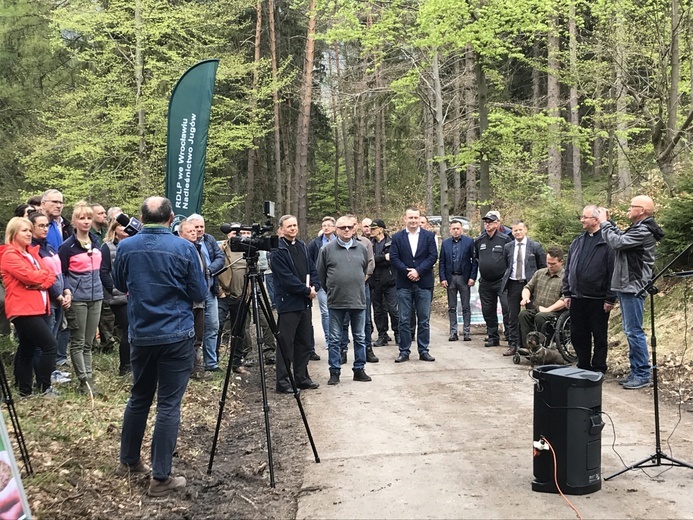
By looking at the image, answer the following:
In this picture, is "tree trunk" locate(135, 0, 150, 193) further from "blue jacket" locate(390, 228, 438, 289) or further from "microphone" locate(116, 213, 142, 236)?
"microphone" locate(116, 213, 142, 236)

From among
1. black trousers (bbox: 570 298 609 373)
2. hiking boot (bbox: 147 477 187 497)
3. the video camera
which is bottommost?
hiking boot (bbox: 147 477 187 497)

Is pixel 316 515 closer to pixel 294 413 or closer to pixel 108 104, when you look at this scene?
pixel 294 413

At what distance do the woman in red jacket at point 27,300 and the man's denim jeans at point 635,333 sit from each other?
6.09 meters

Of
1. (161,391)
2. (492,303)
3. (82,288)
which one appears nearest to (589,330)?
(492,303)

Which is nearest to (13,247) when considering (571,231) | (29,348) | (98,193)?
A: (29,348)

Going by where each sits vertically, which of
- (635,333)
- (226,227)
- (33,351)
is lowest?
(635,333)

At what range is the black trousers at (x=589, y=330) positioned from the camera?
7.60 m

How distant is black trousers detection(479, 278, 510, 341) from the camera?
34.8 ft

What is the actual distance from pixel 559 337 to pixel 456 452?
383 cm

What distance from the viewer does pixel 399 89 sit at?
59.8ft

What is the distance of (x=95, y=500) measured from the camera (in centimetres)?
435

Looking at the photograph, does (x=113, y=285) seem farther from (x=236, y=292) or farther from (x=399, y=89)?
(x=399, y=89)

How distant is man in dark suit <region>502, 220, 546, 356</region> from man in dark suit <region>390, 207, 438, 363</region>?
1282 millimetres

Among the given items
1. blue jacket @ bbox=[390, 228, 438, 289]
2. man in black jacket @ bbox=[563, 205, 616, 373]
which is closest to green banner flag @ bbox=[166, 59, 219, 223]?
blue jacket @ bbox=[390, 228, 438, 289]
